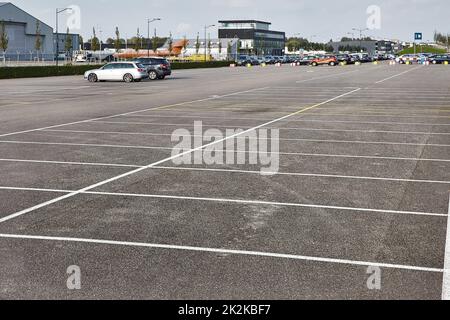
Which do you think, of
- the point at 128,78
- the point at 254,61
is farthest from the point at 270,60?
the point at 128,78

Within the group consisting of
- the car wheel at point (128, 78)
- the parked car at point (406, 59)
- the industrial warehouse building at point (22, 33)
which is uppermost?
the industrial warehouse building at point (22, 33)

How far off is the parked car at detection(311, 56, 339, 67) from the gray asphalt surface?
272ft

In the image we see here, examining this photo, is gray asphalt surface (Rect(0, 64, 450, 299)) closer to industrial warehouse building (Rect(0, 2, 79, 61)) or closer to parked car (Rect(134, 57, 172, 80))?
parked car (Rect(134, 57, 172, 80))

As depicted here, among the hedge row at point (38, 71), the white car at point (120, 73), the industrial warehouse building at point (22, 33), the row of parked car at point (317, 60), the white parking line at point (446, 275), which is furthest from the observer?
the industrial warehouse building at point (22, 33)

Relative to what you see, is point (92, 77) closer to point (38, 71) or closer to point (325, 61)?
point (38, 71)

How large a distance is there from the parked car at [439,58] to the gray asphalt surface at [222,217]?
3511 inches

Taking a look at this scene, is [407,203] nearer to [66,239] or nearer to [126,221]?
[126,221]

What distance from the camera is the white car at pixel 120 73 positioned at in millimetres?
45844

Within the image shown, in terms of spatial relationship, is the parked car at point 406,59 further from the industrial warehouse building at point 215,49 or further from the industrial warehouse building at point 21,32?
the industrial warehouse building at point 21,32

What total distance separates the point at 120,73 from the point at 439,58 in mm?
70835

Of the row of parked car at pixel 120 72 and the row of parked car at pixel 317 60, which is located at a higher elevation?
the row of parked car at pixel 317 60

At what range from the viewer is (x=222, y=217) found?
8.18 m

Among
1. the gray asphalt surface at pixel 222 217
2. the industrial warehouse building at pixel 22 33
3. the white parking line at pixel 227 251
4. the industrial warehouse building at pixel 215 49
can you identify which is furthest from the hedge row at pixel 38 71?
the industrial warehouse building at pixel 215 49
